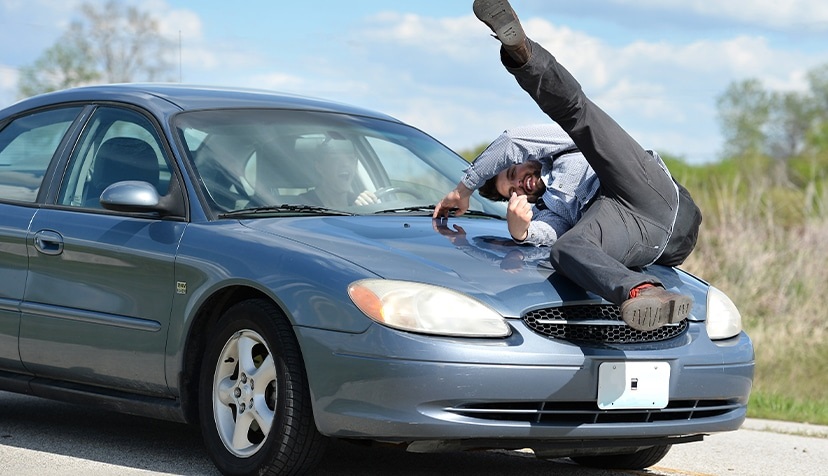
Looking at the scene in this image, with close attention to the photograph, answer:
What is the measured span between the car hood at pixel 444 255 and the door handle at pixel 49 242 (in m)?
1.03

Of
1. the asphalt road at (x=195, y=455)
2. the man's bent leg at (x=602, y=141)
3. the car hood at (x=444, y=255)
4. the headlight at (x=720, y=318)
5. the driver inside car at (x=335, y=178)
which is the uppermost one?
the man's bent leg at (x=602, y=141)

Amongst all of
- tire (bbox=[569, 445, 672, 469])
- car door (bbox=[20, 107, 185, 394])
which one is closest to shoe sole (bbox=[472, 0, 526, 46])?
car door (bbox=[20, 107, 185, 394])

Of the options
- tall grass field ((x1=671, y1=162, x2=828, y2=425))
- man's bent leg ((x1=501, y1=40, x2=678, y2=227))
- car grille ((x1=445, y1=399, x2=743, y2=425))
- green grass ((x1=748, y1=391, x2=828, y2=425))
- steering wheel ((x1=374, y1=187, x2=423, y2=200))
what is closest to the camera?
car grille ((x1=445, y1=399, x2=743, y2=425))

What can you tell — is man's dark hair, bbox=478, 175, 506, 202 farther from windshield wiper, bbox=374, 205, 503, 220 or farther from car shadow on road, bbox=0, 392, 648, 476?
car shadow on road, bbox=0, 392, 648, 476

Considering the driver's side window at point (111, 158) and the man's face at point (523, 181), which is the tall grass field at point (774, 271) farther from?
the driver's side window at point (111, 158)

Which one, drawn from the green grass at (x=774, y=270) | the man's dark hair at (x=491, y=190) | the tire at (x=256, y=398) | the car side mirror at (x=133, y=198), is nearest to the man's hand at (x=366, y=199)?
the man's dark hair at (x=491, y=190)

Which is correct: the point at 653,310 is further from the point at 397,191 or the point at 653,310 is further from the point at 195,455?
the point at 195,455

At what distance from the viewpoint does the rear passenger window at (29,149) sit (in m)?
6.09

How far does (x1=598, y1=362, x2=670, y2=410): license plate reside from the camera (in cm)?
446

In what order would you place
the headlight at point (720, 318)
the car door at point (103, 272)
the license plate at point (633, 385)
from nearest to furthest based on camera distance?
1. the license plate at point (633, 385)
2. the headlight at point (720, 318)
3. the car door at point (103, 272)

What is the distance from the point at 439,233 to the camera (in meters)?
5.06

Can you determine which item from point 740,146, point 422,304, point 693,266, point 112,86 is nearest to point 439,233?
point 422,304

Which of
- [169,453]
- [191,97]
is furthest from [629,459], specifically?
[191,97]

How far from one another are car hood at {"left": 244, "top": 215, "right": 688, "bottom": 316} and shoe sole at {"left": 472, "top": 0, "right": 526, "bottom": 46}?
808 millimetres
